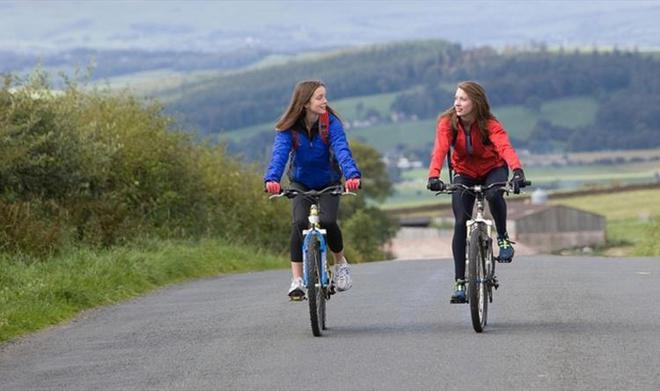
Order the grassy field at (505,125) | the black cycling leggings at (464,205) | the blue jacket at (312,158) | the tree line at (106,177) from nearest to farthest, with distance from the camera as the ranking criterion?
the blue jacket at (312,158) < the black cycling leggings at (464,205) < the tree line at (106,177) < the grassy field at (505,125)

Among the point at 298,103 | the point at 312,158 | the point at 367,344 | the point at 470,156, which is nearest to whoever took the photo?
the point at 367,344

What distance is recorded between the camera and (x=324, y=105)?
13.7 metres

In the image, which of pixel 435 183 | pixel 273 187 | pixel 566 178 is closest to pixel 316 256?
pixel 273 187

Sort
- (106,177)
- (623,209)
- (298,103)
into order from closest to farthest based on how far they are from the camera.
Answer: (298,103) < (106,177) < (623,209)

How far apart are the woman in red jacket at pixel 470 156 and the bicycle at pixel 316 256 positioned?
860 mm

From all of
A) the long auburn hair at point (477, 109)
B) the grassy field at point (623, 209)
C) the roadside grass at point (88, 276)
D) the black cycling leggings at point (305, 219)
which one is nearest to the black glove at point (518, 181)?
the long auburn hair at point (477, 109)

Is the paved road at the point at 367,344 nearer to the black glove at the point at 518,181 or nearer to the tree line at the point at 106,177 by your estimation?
the black glove at the point at 518,181

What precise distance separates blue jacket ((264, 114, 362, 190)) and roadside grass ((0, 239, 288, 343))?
112 inches

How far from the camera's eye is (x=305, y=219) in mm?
13836

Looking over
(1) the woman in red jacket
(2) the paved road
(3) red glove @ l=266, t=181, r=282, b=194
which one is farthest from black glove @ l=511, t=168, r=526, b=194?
(3) red glove @ l=266, t=181, r=282, b=194

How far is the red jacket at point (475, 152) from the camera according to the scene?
44.3 ft

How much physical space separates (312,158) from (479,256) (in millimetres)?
1496

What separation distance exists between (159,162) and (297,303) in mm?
15923

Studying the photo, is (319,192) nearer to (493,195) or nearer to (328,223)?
(328,223)
